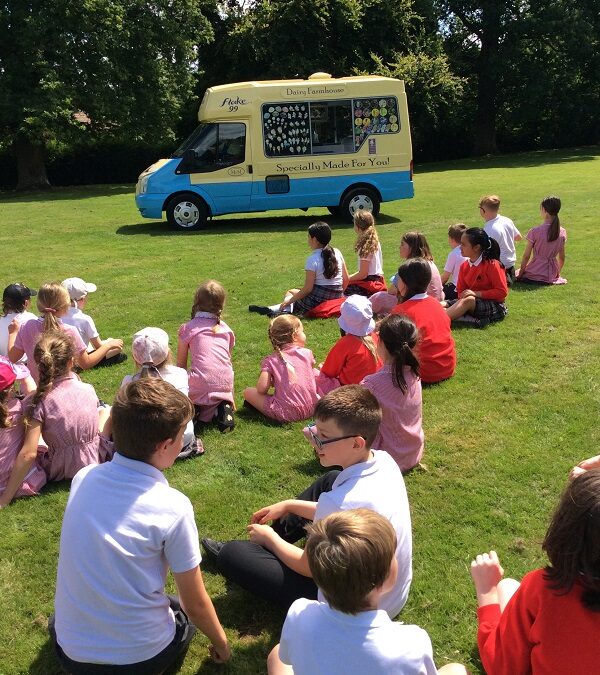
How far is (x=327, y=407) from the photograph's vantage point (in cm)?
300

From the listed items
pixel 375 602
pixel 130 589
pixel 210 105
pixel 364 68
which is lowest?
pixel 130 589

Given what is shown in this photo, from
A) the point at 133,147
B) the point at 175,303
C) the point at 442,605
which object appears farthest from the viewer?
the point at 133,147

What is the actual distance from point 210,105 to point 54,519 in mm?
11760

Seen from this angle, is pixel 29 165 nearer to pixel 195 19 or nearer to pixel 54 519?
pixel 195 19

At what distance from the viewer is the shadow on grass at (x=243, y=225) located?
14.2 meters

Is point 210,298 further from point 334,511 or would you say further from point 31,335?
point 334,511

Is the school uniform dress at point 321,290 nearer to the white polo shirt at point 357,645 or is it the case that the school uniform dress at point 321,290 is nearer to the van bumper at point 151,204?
the white polo shirt at point 357,645

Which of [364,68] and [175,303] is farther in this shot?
[364,68]

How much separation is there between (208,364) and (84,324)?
63.8 inches

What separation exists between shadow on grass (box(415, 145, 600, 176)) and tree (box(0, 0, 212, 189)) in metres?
11.5

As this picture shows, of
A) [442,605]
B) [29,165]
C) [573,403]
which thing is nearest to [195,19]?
[29,165]

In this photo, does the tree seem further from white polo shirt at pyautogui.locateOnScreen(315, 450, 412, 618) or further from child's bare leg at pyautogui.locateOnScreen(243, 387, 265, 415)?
white polo shirt at pyautogui.locateOnScreen(315, 450, 412, 618)

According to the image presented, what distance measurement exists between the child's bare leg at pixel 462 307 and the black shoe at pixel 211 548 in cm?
430

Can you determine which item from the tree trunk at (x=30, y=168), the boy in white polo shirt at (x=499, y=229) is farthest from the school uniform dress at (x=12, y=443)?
the tree trunk at (x=30, y=168)
